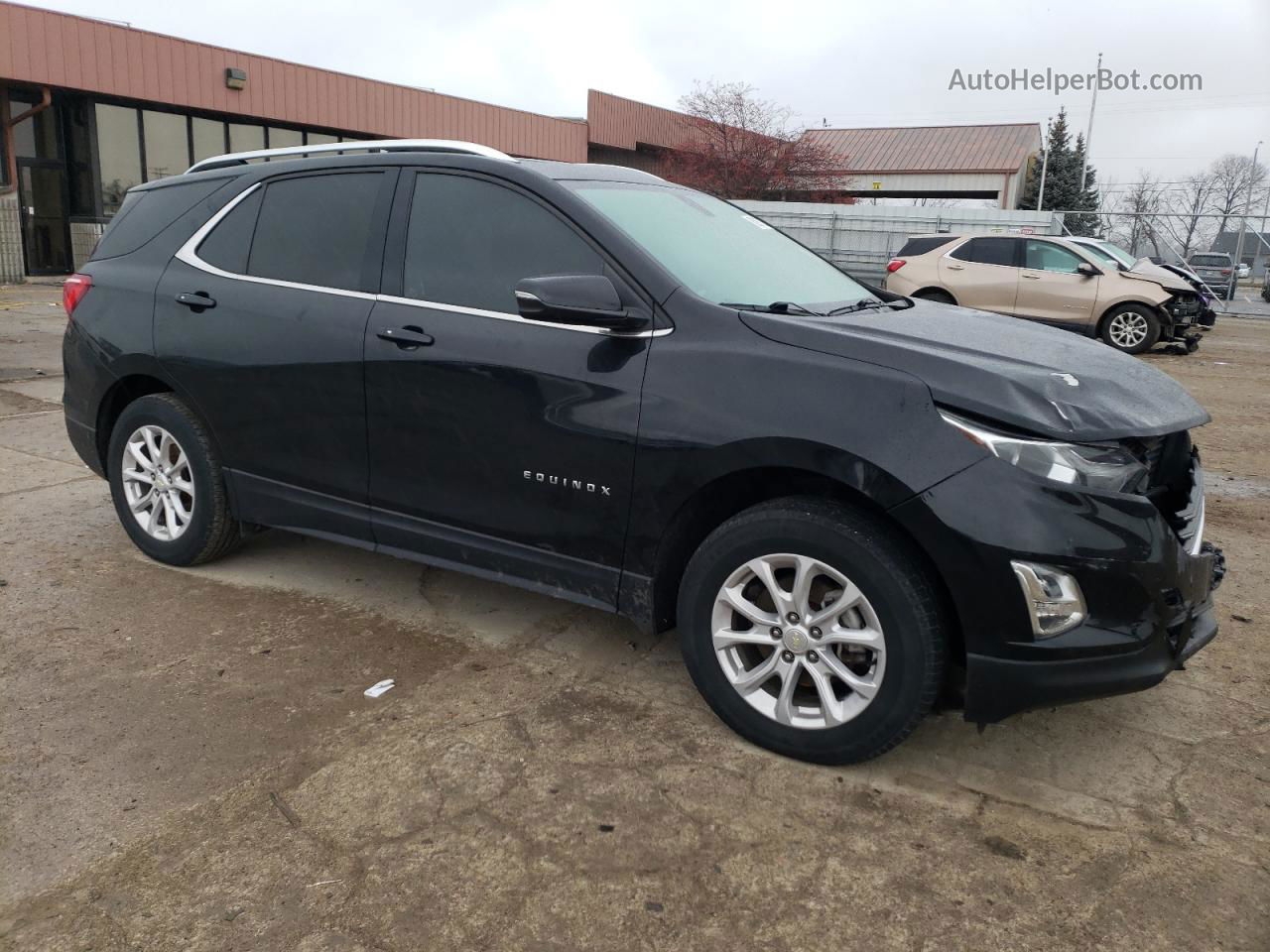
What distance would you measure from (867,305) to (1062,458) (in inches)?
50.9

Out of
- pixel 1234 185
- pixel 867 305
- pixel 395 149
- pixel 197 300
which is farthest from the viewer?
pixel 1234 185

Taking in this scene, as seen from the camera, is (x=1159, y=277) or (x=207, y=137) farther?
(x=207, y=137)

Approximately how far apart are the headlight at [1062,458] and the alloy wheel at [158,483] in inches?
125

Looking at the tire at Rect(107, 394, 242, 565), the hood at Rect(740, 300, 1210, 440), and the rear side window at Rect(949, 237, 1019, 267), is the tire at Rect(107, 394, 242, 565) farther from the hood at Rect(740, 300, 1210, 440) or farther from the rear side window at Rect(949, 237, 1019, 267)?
the rear side window at Rect(949, 237, 1019, 267)

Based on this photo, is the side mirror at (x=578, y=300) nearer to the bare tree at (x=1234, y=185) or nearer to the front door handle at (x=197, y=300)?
the front door handle at (x=197, y=300)

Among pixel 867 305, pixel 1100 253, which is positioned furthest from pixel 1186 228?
pixel 867 305

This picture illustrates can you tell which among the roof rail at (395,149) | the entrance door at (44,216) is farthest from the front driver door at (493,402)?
the entrance door at (44,216)

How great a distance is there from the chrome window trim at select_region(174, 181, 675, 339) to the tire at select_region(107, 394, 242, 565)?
23.3 inches

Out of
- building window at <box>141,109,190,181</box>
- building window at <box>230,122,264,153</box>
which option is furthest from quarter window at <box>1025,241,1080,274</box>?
building window at <box>141,109,190,181</box>

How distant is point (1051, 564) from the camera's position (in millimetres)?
2521

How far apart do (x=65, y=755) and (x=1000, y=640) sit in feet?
8.60

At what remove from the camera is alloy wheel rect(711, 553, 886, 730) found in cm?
276

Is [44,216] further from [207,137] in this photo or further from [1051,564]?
[1051,564]

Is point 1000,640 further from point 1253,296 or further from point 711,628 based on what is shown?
point 1253,296
